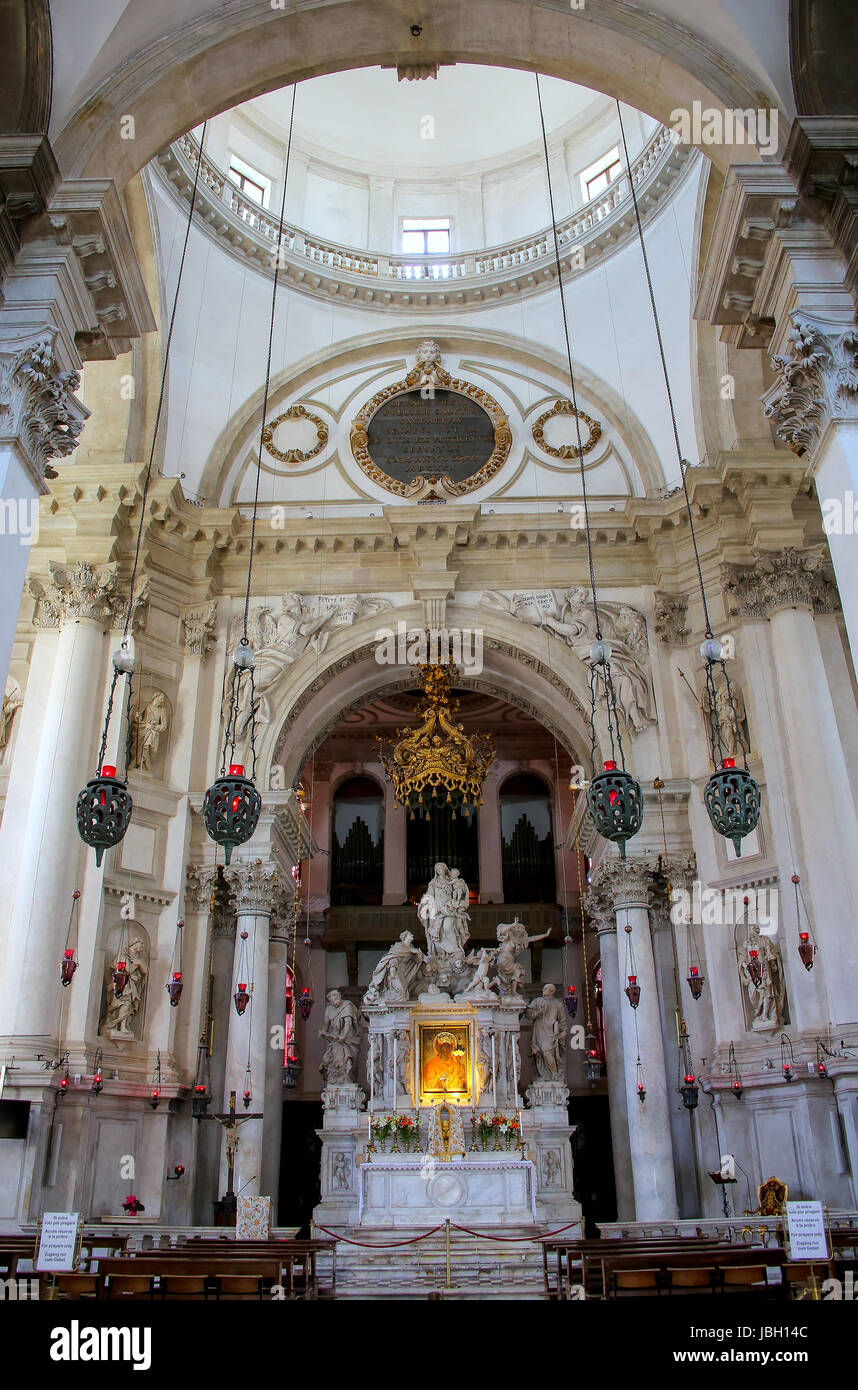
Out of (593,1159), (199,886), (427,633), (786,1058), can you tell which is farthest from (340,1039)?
(786,1058)

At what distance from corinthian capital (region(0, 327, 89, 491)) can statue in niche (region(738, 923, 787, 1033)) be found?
10.5m

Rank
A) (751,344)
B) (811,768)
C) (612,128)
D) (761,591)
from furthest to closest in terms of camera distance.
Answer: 1. (612,128)
2. (761,591)
3. (811,768)
4. (751,344)

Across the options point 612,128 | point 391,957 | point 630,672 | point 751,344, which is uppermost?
point 612,128

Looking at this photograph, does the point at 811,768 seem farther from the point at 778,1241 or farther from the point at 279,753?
the point at 279,753

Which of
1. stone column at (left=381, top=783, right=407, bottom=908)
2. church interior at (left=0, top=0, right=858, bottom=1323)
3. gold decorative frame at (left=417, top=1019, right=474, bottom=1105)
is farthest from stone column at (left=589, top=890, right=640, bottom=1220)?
stone column at (left=381, top=783, right=407, bottom=908)

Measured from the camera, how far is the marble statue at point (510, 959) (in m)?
17.0

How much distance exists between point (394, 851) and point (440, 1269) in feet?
44.4

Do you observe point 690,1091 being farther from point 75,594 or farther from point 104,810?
point 75,594

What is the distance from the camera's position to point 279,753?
16.9 metres

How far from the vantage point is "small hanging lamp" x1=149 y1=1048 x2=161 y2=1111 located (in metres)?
13.5

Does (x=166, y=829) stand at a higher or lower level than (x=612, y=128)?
lower

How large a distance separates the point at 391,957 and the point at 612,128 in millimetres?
16126
